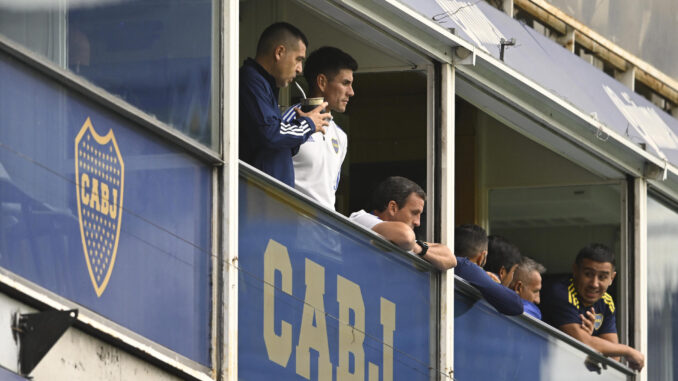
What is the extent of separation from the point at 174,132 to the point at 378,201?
6.35 feet

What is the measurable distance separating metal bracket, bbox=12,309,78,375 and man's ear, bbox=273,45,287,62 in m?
2.13

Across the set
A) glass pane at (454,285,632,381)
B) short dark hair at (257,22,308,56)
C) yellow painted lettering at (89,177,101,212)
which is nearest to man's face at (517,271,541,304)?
glass pane at (454,285,632,381)

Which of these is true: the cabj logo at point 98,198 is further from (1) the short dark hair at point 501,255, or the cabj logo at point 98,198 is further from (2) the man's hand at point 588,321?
(2) the man's hand at point 588,321

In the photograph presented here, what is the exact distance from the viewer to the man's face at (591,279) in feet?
35.4

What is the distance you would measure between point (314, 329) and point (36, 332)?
80.3 inches

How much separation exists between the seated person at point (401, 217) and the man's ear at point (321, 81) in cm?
63

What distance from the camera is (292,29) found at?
27.0 ft

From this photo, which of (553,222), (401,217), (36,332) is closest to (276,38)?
(401,217)

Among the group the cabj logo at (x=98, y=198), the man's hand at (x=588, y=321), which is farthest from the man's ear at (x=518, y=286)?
the cabj logo at (x=98, y=198)

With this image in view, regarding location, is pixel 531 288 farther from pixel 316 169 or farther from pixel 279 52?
pixel 279 52

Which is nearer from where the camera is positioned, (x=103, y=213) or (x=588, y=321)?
(x=103, y=213)

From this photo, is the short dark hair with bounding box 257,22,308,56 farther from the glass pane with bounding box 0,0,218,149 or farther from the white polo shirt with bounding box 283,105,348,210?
the glass pane with bounding box 0,0,218,149

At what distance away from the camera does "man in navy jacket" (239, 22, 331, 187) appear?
7867mm

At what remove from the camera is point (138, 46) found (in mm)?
7242
